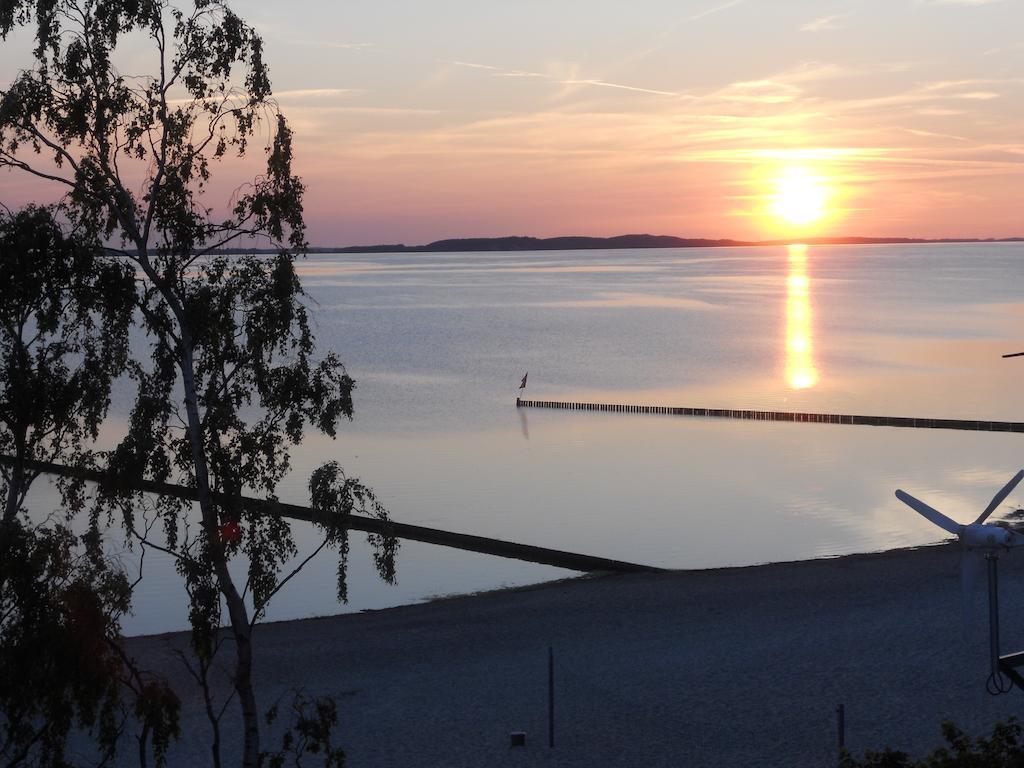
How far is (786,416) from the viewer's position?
7794 cm

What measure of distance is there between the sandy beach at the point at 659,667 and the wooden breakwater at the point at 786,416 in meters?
36.2

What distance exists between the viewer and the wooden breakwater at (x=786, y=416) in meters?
71.2

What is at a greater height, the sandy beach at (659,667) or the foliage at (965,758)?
the foliage at (965,758)

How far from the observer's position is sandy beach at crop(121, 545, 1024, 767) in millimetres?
22484

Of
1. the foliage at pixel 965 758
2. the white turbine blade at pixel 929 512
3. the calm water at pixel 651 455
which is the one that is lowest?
the calm water at pixel 651 455

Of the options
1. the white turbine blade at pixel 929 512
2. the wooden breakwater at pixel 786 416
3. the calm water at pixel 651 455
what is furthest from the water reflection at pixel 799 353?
the white turbine blade at pixel 929 512

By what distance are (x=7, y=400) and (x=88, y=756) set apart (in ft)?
24.8

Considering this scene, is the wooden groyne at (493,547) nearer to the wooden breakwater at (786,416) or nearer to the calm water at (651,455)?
the calm water at (651,455)

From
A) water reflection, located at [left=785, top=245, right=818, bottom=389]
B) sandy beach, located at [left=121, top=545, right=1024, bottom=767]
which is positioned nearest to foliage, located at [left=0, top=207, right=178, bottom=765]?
sandy beach, located at [left=121, top=545, right=1024, bottom=767]

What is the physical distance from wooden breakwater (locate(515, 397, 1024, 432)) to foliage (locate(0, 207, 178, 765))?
6128 centimetres

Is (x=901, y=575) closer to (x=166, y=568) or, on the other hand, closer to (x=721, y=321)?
(x=166, y=568)

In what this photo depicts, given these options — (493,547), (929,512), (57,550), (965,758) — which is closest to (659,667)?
(929,512)

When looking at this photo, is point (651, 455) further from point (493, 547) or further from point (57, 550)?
point (57, 550)

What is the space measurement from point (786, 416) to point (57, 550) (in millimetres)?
65889
